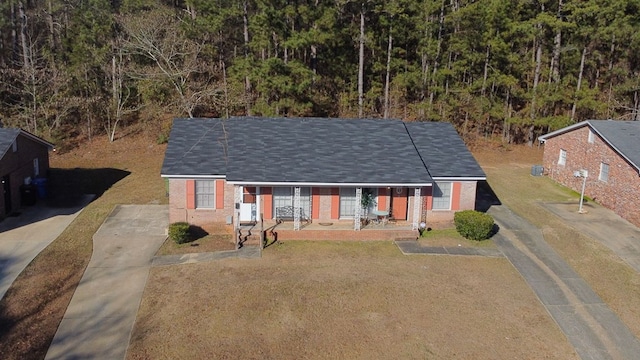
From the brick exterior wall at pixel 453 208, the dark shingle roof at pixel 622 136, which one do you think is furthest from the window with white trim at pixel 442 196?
the dark shingle roof at pixel 622 136

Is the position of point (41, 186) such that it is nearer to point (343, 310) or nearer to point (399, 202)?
point (399, 202)

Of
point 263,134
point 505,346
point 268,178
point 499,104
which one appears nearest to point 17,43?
point 263,134

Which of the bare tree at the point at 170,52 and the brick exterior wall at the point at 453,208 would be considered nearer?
the brick exterior wall at the point at 453,208

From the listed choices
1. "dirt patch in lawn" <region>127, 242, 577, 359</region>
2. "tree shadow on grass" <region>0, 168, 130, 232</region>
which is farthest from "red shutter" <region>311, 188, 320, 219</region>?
"tree shadow on grass" <region>0, 168, 130, 232</region>

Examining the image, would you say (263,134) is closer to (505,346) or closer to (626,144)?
(505,346)

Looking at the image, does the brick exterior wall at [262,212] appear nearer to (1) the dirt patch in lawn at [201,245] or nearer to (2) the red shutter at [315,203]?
(2) the red shutter at [315,203]

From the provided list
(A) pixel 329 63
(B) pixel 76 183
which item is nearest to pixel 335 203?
(B) pixel 76 183
